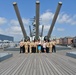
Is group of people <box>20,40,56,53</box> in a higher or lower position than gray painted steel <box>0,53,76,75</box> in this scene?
higher

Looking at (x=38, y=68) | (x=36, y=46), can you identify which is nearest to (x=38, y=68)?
(x=38, y=68)

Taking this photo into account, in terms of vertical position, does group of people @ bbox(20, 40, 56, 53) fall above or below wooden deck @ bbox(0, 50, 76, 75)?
above

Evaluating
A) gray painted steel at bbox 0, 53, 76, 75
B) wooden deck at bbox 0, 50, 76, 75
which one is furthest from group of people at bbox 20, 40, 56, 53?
gray painted steel at bbox 0, 53, 76, 75

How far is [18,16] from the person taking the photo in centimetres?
3105

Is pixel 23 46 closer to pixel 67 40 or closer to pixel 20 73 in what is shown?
pixel 20 73

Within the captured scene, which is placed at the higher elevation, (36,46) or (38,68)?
(36,46)

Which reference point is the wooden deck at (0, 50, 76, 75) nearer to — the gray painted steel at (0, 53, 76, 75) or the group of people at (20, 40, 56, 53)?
the gray painted steel at (0, 53, 76, 75)

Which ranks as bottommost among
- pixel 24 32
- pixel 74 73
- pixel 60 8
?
pixel 74 73

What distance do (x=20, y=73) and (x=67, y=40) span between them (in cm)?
9089

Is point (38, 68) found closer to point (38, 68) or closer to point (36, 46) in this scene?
point (38, 68)

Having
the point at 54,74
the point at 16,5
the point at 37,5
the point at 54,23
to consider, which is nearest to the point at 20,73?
the point at 54,74

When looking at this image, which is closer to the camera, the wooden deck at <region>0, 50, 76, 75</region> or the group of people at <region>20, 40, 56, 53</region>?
the wooden deck at <region>0, 50, 76, 75</region>

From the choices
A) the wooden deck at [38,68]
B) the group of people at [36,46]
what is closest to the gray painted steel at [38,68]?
the wooden deck at [38,68]

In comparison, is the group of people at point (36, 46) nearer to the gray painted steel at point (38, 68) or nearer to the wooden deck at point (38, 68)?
the wooden deck at point (38, 68)
